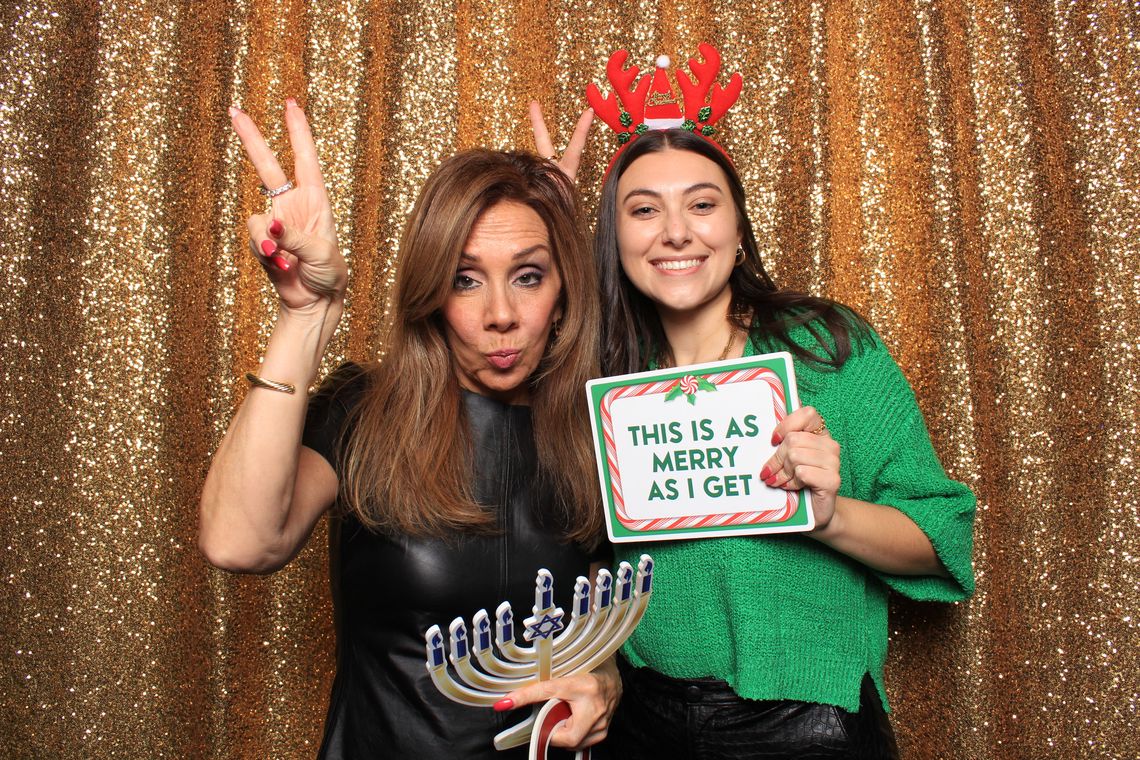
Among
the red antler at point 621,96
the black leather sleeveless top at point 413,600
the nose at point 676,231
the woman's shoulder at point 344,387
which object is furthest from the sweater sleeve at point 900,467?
the woman's shoulder at point 344,387

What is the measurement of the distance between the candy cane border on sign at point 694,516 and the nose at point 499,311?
16cm

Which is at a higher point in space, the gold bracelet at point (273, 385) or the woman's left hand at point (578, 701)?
the gold bracelet at point (273, 385)

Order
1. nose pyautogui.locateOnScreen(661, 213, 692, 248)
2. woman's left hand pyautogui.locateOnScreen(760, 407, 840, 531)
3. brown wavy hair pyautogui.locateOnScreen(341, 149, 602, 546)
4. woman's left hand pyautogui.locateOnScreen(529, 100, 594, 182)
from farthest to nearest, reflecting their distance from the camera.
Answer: woman's left hand pyautogui.locateOnScreen(529, 100, 594, 182), nose pyautogui.locateOnScreen(661, 213, 692, 248), brown wavy hair pyautogui.locateOnScreen(341, 149, 602, 546), woman's left hand pyautogui.locateOnScreen(760, 407, 840, 531)

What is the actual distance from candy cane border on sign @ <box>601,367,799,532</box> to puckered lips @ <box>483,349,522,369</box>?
0.45 feet

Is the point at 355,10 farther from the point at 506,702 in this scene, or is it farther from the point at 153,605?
the point at 506,702

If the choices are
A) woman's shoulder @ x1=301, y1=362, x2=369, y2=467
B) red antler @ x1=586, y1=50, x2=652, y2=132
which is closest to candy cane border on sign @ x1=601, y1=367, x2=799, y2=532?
woman's shoulder @ x1=301, y1=362, x2=369, y2=467

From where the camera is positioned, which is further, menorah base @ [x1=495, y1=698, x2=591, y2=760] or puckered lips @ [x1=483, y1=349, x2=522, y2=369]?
puckered lips @ [x1=483, y1=349, x2=522, y2=369]

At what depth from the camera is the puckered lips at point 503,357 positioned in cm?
119

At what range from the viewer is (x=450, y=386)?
1236 mm

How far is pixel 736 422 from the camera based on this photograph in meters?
1.08

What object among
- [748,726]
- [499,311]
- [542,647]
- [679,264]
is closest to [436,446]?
[499,311]

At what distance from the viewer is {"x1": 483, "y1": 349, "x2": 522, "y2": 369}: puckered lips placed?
119cm

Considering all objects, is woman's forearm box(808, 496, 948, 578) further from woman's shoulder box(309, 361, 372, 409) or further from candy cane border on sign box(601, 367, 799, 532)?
woman's shoulder box(309, 361, 372, 409)

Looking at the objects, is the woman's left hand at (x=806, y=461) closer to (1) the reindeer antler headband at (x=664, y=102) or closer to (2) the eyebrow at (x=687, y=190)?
(2) the eyebrow at (x=687, y=190)
